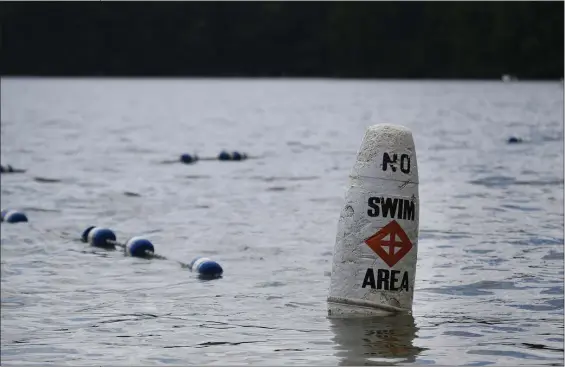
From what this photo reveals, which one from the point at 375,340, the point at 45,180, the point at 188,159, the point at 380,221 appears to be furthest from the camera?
the point at 188,159

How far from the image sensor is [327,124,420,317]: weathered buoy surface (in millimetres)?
14156

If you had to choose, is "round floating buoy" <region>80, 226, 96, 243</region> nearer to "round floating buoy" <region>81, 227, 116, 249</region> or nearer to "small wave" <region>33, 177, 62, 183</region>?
"round floating buoy" <region>81, 227, 116, 249</region>

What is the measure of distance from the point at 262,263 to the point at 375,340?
6.46 metres

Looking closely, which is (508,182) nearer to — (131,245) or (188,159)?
(188,159)

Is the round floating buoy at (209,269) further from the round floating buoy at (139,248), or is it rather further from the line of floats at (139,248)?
the round floating buoy at (139,248)

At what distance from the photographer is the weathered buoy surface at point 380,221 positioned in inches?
557

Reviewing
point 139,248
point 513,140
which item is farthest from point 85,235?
point 513,140

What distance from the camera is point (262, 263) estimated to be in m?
20.3

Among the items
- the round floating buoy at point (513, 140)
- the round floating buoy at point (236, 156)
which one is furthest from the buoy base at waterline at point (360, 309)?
the round floating buoy at point (513, 140)

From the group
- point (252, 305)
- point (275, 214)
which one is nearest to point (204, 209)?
point (275, 214)

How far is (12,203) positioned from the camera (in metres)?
31.1

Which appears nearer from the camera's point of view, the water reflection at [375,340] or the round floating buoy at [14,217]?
the water reflection at [375,340]

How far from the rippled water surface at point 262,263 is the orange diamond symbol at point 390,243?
77 cm

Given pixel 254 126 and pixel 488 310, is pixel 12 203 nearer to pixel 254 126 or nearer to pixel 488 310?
pixel 488 310
